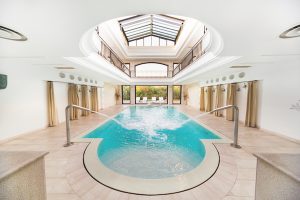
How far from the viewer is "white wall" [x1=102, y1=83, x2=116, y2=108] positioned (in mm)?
12541

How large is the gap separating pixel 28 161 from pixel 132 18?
10628mm

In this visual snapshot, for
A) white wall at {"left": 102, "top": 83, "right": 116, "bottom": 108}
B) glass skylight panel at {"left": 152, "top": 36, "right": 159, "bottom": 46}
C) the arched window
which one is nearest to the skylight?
glass skylight panel at {"left": 152, "top": 36, "right": 159, "bottom": 46}

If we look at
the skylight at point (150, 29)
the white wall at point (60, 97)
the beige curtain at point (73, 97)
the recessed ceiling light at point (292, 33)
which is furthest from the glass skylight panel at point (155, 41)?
the recessed ceiling light at point (292, 33)

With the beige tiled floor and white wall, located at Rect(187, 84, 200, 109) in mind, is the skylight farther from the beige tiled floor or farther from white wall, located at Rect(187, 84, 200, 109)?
the beige tiled floor

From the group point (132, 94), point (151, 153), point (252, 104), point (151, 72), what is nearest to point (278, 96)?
point (252, 104)

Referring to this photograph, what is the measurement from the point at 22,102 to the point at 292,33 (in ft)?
24.6

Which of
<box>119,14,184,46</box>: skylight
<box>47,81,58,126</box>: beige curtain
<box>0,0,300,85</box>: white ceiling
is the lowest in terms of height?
<box>47,81,58,126</box>: beige curtain

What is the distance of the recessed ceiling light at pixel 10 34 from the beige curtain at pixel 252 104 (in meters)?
7.50

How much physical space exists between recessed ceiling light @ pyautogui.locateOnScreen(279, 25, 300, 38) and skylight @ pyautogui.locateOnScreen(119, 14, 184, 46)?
8304 mm

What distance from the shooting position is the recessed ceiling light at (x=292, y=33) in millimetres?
2224

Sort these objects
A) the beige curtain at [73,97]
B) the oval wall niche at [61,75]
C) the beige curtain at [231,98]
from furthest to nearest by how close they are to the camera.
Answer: the beige curtain at [73,97] < the beige curtain at [231,98] < the oval wall niche at [61,75]

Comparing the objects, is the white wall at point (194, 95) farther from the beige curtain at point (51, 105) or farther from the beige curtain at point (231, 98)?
the beige curtain at point (51, 105)

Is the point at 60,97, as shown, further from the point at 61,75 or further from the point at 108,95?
the point at 108,95

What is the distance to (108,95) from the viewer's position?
1345 cm
